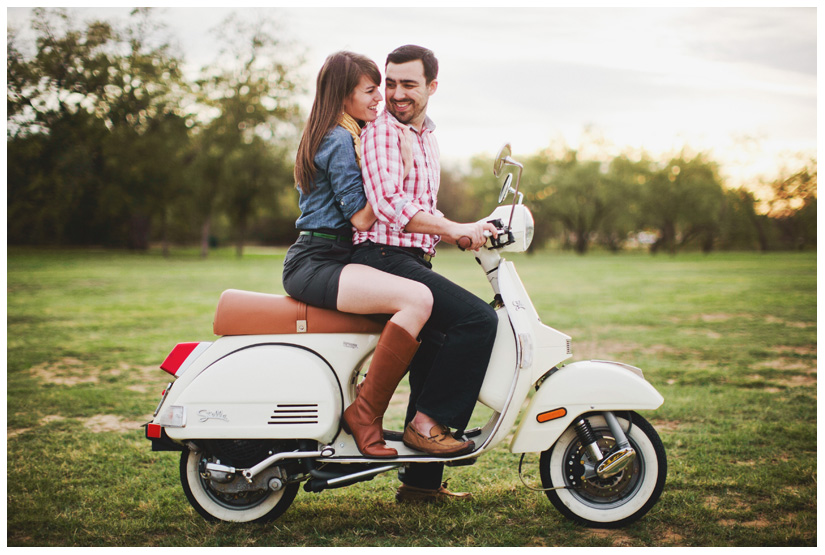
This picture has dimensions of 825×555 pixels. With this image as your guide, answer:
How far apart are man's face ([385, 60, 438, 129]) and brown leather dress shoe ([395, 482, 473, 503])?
1978 millimetres

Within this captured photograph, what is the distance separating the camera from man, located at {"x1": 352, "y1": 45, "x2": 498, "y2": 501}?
2.95 m

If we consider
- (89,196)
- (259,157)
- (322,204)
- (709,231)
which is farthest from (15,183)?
(709,231)

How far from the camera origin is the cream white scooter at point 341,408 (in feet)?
10.2

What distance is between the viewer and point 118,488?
381 centimetres

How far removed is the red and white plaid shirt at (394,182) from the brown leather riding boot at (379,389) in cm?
48

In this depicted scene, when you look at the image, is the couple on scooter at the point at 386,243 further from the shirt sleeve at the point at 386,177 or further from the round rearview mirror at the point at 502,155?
the round rearview mirror at the point at 502,155

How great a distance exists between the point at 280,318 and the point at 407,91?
1.29 metres

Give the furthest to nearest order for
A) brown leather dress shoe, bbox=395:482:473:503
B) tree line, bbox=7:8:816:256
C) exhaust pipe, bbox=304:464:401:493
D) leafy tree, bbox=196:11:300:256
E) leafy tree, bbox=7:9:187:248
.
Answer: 1. leafy tree, bbox=196:11:300:256
2. tree line, bbox=7:8:816:256
3. leafy tree, bbox=7:9:187:248
4. brown leather dress shoe, bbox=395:482:473:503
5. exhaust pipe, bbox=304:464:401:493

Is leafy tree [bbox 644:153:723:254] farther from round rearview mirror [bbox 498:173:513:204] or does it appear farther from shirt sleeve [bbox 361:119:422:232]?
shirt sleeve [bbox 361:119:422:232]

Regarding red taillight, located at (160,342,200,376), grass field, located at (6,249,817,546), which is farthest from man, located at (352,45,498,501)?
red taillight, located at (160,342,200,376)

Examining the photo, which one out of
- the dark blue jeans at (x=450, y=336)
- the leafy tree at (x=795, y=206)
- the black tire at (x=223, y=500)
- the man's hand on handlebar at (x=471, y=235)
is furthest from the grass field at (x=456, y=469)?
the leafy tree at (x=795, y=206)

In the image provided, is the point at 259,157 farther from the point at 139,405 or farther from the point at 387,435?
the point at 387,435

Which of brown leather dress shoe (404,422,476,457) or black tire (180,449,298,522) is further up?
brown leather dress shoe (404,422,476,457)
